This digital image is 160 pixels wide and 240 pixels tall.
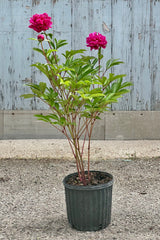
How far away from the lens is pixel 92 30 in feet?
14.6

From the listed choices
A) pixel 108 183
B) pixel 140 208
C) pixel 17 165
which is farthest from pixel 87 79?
pixel 17 165

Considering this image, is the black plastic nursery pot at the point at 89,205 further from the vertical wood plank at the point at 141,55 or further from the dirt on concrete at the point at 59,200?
the vertical wood plank at the point at 141,55

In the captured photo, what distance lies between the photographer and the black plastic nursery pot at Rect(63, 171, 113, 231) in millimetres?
2438

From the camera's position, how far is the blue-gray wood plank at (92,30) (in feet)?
14.5

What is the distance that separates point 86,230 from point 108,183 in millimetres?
362

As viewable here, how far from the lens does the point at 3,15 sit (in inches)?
176

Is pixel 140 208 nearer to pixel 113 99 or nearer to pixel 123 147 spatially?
pixel 113 99

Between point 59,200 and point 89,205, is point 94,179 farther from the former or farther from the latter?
point 59,200

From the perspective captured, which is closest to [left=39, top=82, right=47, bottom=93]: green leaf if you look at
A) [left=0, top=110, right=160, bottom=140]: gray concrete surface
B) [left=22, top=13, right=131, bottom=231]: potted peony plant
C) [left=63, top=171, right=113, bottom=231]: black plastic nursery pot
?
[left=22, top=13, right=131, bottom=231]: potted peony plant

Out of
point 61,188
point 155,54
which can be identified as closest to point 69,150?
point 61,188

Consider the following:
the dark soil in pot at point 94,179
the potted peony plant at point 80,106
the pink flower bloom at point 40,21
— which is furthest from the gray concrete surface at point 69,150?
the pink flower bloom at point 40,21

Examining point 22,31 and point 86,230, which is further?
point 22,31

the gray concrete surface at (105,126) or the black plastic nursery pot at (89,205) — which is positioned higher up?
the gray concrete surface at (105,126)

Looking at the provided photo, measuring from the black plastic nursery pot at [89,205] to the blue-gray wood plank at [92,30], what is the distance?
212cm
